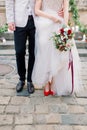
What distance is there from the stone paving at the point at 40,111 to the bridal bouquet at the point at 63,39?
813mm

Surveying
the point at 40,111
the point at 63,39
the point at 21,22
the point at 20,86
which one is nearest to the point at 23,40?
the point at 21,22

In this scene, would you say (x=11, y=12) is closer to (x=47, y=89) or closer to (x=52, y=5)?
(x=52, y=5)

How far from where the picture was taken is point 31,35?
3.98 meters

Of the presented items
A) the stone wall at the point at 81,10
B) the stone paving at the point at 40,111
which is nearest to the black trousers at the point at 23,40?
the stone paving at the point at 40,111

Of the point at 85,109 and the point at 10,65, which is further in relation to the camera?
the point at 10,65

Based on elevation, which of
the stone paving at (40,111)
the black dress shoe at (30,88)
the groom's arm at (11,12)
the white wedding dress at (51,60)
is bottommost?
the stone paving at (40,111)

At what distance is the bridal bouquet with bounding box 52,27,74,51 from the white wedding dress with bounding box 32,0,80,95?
0.48ft

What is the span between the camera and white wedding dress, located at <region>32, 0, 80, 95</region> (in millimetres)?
3871

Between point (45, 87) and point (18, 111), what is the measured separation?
2.54 ft

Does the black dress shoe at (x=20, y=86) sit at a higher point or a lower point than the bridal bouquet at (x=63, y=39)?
lower

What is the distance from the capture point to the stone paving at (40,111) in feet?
10.6

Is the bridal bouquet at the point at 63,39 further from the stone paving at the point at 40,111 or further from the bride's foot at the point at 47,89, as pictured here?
the stone paving at the point at 40,111

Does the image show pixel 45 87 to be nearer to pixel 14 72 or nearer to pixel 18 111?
pixel 18 111

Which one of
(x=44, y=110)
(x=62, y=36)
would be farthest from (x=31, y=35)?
(x=44, y=110)
